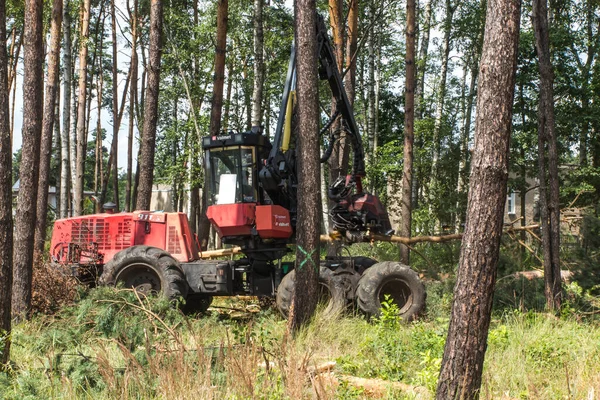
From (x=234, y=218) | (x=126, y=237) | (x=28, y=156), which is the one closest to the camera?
(x=28, y=156)

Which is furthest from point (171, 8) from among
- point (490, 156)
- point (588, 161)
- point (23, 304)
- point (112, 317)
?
point (490, 156)

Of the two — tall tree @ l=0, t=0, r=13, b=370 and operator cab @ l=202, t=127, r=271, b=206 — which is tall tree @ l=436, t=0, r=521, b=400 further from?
operator cab @ l=202, t=127, r=271, b=206

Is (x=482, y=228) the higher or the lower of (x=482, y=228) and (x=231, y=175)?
the lower

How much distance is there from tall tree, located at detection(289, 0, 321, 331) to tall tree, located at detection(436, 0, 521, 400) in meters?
4.04

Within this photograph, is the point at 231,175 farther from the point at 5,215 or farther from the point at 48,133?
the point at 48,133

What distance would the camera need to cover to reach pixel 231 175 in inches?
489

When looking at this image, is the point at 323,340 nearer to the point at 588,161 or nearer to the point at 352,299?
the point at 352,299

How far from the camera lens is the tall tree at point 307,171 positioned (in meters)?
9.41

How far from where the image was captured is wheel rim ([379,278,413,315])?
11.3 m

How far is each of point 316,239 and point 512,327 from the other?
9.45 feet

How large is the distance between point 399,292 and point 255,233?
272 centimetres

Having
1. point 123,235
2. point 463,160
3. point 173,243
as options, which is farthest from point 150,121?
point 463,160

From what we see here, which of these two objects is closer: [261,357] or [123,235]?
[261,357]

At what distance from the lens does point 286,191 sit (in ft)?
39.6
